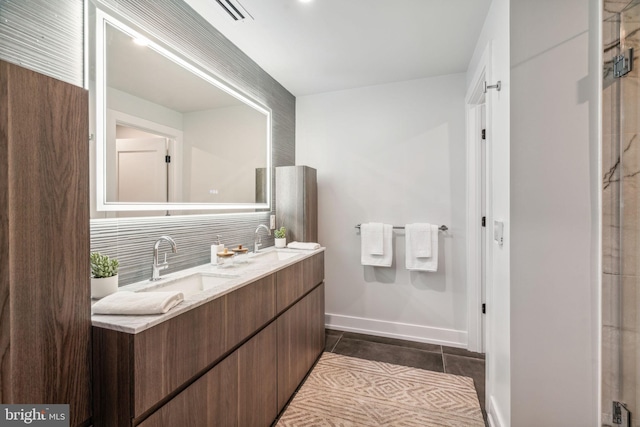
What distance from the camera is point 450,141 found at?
264cm

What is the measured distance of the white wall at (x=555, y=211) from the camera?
126 cm

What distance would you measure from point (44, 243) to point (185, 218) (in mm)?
988

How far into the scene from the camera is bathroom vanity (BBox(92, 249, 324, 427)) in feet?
2.86

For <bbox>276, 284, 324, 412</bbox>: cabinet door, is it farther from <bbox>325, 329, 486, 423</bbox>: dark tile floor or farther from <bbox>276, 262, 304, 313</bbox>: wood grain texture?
<bbox>325, 329, 486, 423</bbox>: dark tile floor

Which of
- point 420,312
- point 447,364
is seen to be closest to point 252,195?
point 420,312

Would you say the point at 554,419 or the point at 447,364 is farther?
the point at 447,364

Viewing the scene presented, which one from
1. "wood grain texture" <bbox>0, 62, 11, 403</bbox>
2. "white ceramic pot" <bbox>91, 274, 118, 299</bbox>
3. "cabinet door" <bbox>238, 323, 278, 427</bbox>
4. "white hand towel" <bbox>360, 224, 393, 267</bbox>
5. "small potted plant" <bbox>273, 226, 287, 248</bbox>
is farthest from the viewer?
"white hand towel" <bbox>360, 224, 393, 267</bbox>

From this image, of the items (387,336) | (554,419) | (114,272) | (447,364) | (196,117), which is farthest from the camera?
(387,336)

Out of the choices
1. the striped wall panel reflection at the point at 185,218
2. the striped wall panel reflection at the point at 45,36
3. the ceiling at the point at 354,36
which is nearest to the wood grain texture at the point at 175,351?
the striped wall panel reflection at the point at 185,218

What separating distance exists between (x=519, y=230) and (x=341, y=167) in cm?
189

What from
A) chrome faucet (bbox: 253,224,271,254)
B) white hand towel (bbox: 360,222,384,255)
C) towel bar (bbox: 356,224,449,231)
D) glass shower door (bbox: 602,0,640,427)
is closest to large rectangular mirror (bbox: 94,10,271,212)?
chrome faucet (bbox: 253,224,271,254)

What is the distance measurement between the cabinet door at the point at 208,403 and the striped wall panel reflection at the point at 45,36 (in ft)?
4.28

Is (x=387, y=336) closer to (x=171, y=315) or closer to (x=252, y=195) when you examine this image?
(x=252, y=195)

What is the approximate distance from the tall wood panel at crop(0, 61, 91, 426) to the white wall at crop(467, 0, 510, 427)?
1.67m
